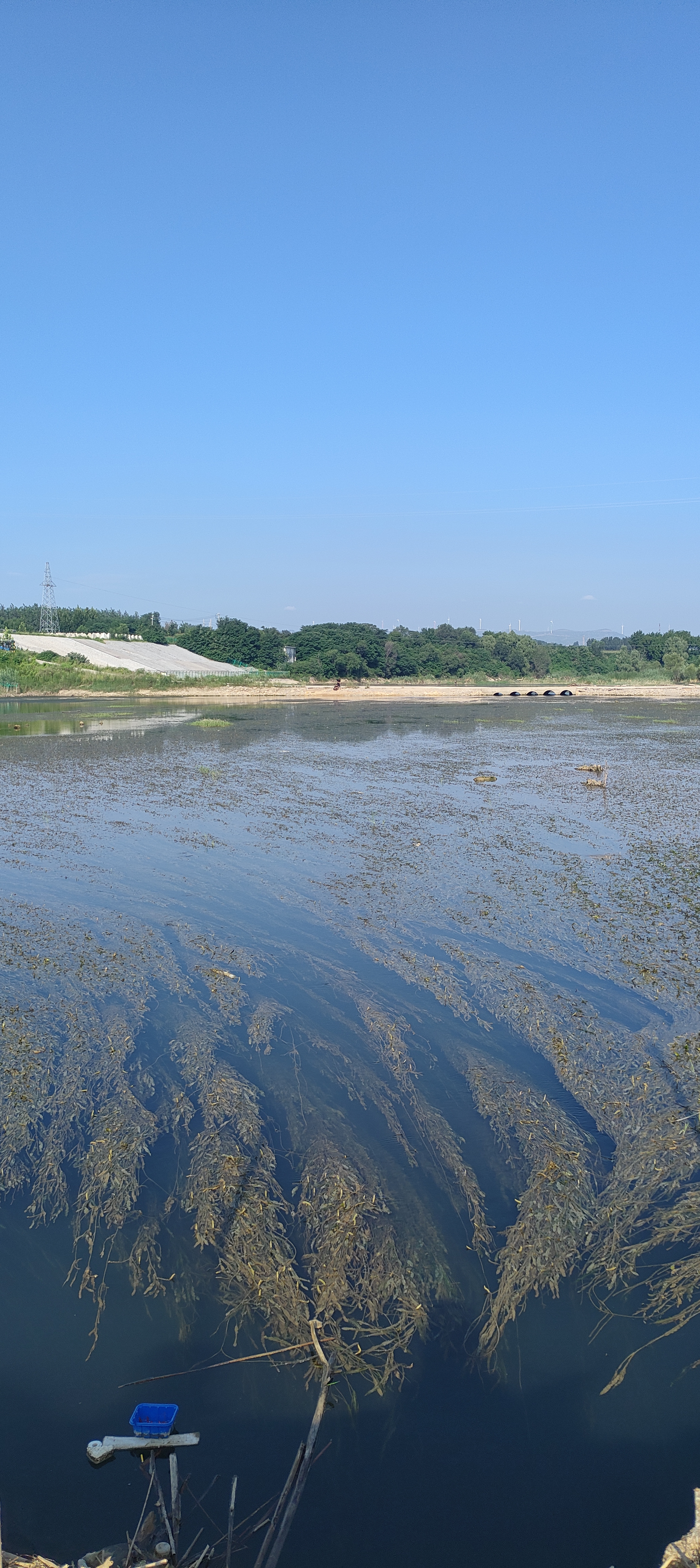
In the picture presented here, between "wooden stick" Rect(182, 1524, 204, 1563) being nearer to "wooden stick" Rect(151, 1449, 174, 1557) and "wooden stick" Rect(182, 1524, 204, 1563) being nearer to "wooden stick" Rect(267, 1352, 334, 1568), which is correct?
"wooden stick" Rect(151, 1449, 174, 1557)

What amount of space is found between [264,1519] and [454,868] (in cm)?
1075

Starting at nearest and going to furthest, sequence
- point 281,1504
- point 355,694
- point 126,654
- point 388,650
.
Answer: point 281,1504 < point 355,694 < point 126,654 < point 388,650

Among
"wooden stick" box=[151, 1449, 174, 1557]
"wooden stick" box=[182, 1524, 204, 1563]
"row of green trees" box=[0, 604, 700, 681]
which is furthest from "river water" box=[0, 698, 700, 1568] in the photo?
"row of green trees" box=[0, 604, 700, 681]

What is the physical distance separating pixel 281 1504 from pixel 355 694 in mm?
74871

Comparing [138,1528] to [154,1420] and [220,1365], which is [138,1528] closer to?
[154,1420]

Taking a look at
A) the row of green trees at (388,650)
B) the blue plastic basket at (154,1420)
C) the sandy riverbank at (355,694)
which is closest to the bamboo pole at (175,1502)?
the blue plastic basket at (154,1420)

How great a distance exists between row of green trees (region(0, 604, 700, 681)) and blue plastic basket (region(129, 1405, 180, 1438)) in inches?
Result: 3622

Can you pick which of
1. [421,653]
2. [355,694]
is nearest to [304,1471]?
[355,694]

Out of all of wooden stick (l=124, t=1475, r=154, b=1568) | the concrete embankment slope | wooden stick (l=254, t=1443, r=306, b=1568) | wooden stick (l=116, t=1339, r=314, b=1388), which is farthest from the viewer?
the concrete embankment slope

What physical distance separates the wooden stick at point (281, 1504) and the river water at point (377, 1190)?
0.17 feet

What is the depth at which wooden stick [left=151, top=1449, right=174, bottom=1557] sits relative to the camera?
318cm

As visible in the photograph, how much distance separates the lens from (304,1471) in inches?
144

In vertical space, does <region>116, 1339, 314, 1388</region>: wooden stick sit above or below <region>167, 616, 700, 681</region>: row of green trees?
below

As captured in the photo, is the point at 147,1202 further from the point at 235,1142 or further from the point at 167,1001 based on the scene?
the point at 167,1001
